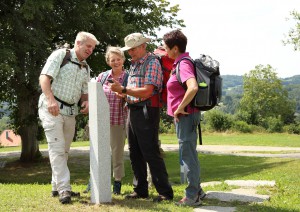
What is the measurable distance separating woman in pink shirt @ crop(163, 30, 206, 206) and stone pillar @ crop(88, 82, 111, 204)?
2.72 feet

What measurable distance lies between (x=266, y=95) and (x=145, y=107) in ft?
264

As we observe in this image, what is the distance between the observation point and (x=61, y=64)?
17.9 feet

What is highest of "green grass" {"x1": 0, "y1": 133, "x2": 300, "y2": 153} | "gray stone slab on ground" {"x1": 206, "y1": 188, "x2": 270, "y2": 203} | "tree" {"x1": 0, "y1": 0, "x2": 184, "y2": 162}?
"tree" {"x1": 0, "y1": 0, "x2": 184, "y2": 162}

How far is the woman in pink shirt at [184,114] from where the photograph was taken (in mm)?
5238

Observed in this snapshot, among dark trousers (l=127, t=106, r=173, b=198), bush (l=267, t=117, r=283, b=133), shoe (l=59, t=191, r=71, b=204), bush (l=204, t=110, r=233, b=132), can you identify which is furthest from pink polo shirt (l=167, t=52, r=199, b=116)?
bush (l=267, t=117, r=283, b=133)

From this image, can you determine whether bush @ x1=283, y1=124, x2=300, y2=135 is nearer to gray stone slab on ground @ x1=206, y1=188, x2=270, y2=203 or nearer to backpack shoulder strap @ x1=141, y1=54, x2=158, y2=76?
gray stone slab on ground @ x1=206, y1=188, x2=270, y2=203

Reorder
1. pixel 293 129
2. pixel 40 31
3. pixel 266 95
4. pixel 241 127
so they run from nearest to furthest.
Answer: pixel 40 31 < pixel 241 127 < pixel 293 129 < pixel 266 95

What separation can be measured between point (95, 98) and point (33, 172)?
11830 millimetres

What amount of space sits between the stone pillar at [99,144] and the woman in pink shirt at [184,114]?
0.83 m

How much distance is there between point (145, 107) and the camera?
5469mm

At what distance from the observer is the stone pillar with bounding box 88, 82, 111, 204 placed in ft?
16.7

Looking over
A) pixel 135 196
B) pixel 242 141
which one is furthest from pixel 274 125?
pixel 135 196

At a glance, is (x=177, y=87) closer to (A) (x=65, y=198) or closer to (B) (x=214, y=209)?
(B) (x=214, y=209)

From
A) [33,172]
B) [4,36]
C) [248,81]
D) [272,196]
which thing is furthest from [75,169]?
[248,81]
